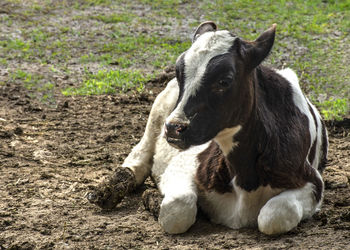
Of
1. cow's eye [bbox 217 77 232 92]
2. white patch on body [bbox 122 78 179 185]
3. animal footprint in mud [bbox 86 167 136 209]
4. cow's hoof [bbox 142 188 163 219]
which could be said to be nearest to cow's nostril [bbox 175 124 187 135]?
cow's eye [bbox 217 77 232 92]

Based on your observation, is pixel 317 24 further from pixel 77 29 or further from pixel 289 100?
pixel 289 100

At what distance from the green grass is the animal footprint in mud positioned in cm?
363

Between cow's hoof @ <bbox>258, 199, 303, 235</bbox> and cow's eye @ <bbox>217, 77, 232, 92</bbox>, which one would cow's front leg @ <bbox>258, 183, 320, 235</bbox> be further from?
cow's eye @ <bbox>217, 77, 232, 92</bbox>

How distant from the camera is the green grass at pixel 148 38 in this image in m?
10.7

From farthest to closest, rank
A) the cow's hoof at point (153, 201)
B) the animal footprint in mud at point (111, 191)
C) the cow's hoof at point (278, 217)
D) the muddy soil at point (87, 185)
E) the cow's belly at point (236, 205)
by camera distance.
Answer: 1. the animal footprint in mud at point (111, 191)
2. the cow's hoof at point (153, 201)
3. the cow's belly at point (236, 205)
4. the muddy soil at point (87, 185)
5. the cow's hoof at point (278, 217)

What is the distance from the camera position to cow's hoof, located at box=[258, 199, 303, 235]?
514 cm

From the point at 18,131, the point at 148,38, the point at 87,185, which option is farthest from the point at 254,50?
the point at 148,38

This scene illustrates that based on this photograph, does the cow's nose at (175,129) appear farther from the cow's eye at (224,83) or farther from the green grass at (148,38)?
the green grass at (148,38)

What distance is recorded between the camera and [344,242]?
15.8 feet

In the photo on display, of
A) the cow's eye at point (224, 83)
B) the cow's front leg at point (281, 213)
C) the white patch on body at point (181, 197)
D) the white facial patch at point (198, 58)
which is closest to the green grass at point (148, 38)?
the white patch on body at point (181, 197)

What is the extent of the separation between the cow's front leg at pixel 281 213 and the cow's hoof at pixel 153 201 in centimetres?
105

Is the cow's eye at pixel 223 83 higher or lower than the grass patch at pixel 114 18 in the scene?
higher

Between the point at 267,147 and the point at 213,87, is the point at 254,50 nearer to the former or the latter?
A: the point at 213,87

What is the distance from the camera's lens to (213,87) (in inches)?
195
